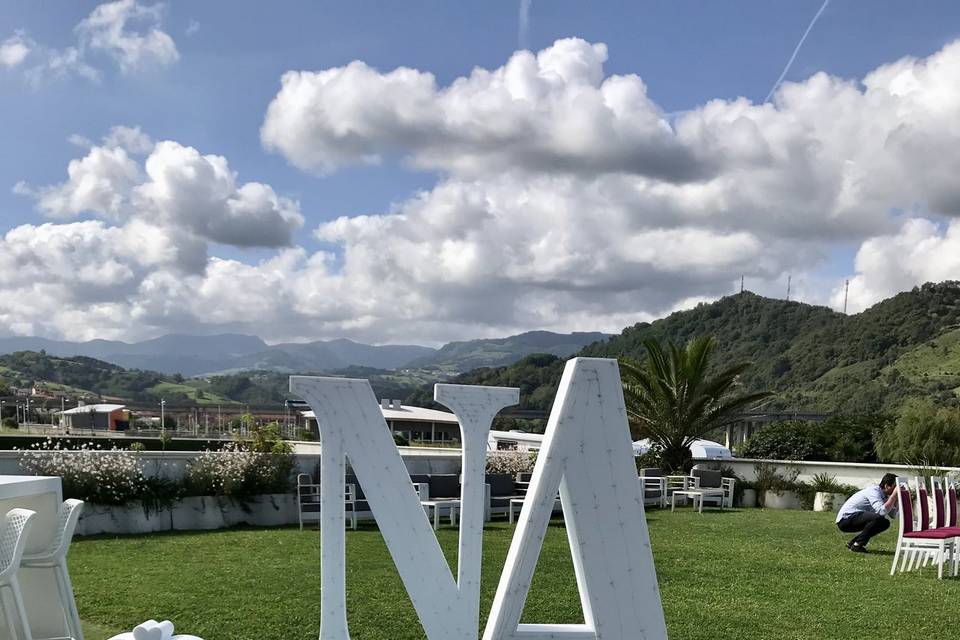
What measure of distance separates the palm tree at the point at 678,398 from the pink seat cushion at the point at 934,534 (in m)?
10.7

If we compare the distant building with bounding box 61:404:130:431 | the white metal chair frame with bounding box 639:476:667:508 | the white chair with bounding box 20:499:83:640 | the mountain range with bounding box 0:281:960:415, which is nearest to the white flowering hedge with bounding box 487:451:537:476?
the white metal chair frame with bounding box 639:476:667:508

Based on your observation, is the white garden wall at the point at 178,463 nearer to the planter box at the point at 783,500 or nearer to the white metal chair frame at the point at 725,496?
the white metal chair frame at the point at 725,496

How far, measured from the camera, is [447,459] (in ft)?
55.9

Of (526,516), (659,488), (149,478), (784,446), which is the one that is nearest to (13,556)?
(526,516)

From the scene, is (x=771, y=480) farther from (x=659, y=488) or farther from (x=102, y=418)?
(x=102, y=418)

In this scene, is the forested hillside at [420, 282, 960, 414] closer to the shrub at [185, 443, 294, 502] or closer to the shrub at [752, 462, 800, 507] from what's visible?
the shrub at [752, 462, 800, 507]

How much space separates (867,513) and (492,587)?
248 inches

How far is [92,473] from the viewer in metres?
12.2

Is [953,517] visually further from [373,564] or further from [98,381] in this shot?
[98,381]

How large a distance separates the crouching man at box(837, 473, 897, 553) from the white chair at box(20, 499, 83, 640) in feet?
33.0

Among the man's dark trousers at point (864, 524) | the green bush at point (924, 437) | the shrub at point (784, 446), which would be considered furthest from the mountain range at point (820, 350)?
the man's dark trousers at point (864, 524)

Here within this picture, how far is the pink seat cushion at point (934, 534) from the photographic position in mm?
9562

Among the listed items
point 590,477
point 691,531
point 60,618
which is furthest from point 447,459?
point 590,477

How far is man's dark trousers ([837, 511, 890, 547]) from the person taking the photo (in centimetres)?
1123
